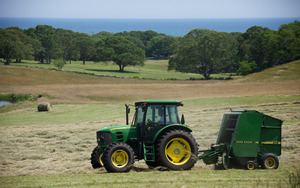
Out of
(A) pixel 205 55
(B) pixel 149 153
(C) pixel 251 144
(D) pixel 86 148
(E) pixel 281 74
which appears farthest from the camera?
(A) pixel 205 55

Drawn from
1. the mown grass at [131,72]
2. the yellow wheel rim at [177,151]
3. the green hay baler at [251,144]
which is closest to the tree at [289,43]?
the mown grass at [131,72]

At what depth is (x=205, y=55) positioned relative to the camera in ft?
269

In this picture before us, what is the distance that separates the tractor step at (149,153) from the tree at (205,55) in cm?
7110

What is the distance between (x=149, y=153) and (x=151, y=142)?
39 cm

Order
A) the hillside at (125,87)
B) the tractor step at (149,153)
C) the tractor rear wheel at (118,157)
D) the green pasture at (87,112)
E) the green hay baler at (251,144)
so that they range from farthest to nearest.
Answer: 1. the hillside at (125,87)
2. the green pasture at (87,112)
3. the green hay baler at (251,144)
4. the tractor step at (149,153)
5. the tractor rear wheel at (118,157)

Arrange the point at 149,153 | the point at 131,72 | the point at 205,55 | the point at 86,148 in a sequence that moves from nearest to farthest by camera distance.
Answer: the point at 149,153 → the point at 86,148 → the point at 205,55 → the point at 131,72

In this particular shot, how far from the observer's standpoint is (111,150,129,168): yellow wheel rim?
11000 mm

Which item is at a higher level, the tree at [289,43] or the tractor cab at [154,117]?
the tree at [289,43]

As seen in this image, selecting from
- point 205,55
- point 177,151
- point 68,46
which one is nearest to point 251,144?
point 177,151

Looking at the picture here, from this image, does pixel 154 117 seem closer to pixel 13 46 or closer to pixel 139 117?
pixel 139 117

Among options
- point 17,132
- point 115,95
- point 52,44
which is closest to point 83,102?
point 115,95

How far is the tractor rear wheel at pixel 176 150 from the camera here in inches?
437

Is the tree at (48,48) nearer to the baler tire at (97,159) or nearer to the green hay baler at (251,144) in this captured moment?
the baler tire at (97,159)

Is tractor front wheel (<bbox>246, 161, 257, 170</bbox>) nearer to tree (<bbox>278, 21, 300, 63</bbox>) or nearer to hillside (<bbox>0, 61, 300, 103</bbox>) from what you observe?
hillside (<bbox>0, 61, 300, 103</bbox>)
